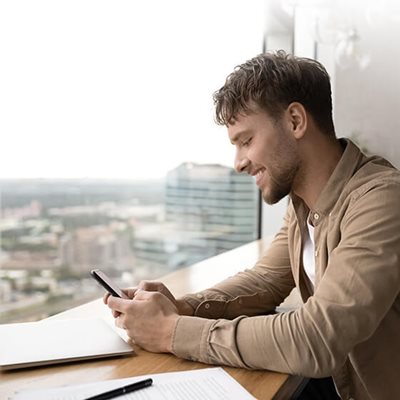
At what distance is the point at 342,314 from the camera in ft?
3.01

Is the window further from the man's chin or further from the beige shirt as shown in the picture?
the beige shirt

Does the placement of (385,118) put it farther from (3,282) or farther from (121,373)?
(121,373)

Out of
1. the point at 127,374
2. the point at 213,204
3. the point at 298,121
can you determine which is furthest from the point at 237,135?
the point at 213,204

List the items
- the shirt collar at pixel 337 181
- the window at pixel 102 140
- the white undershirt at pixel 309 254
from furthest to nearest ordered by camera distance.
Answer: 1. the window at pixel 102 140
2. the white undershirt at pixel 309 254
3. the shirt collar at pixel 337 181

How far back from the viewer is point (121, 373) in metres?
0.95

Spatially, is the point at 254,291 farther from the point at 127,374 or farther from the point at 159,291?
the point at 127,374

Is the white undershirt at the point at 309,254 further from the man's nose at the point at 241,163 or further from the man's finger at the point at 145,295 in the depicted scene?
the man's finger at the point at 145,295

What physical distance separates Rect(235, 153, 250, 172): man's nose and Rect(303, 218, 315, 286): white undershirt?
0.66ft

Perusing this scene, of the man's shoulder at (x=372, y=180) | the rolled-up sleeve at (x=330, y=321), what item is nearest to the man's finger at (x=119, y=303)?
the rolled-up sleeve at (x=330, y=321)

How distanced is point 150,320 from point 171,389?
0.20 metres

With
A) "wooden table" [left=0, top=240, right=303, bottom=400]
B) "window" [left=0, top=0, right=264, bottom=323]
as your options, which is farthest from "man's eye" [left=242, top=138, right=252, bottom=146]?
"wooden table" [left=0, top=240, right=303, bottom=400]

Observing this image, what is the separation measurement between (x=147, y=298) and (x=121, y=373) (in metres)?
0.16

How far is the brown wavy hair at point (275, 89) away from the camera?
114 centimetres

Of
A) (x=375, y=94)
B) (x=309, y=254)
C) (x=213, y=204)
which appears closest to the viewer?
(x=309, y=254)
